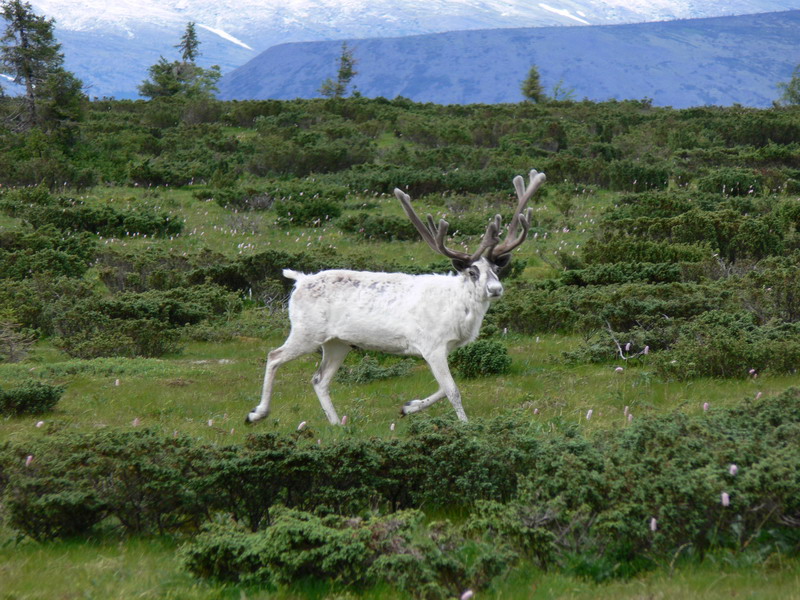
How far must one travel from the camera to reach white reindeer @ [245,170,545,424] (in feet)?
28.5

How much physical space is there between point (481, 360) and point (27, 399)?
5197mm

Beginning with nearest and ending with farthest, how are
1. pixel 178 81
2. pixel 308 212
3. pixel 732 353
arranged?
pixel 732 353, pixel 308 212, pixel 178 81

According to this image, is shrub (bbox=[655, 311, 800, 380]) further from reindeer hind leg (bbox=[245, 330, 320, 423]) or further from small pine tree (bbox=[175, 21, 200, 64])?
small pine tree (bbox=[175, 21, 200, 64])

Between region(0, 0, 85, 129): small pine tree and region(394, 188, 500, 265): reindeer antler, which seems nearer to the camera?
region(394, 188, 500, 265): reindeer antler

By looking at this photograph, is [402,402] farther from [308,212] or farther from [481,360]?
[308,212]

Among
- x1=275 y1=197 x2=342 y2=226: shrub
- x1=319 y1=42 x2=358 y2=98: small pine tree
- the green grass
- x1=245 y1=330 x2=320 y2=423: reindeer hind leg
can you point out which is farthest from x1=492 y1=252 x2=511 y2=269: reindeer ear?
x1=319 y1=42 x2=358 y2=98: small pine tree

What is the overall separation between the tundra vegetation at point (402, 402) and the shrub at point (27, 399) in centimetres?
2

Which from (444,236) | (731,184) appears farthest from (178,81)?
(444,236)

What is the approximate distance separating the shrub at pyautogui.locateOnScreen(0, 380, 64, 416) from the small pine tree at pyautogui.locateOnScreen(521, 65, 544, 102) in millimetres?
55084

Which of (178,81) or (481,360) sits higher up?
(178,81)

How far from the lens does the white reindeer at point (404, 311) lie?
28.5 ft

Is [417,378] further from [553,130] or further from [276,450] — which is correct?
[553,130]

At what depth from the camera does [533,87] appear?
61.2 m

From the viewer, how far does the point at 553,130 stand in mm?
37125
